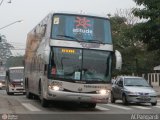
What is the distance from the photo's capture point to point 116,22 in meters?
71.3

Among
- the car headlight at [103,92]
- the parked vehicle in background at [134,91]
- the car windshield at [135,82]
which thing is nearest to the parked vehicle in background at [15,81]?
the parked vehicle in background at [134,91]

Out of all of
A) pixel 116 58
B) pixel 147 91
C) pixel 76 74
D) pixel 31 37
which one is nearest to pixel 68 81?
pixel 76 74

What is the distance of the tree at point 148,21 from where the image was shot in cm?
3559

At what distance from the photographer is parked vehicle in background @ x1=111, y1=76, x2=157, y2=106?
1019 inches

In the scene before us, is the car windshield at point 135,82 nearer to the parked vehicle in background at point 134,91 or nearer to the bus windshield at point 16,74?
the parked vehicle in background at point 134,91

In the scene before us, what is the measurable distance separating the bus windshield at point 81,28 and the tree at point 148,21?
566 inches

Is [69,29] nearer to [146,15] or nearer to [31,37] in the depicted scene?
[31,37]

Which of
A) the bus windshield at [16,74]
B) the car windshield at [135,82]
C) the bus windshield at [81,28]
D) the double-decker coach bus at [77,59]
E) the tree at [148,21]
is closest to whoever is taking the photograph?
the double-decker coach bus at [77,59]

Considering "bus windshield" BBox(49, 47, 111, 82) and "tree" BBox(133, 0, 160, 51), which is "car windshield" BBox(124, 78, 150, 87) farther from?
"tree" BBox(133, 0, 160, 51)

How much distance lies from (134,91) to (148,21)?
1133 centimetres

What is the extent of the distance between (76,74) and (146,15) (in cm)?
1631

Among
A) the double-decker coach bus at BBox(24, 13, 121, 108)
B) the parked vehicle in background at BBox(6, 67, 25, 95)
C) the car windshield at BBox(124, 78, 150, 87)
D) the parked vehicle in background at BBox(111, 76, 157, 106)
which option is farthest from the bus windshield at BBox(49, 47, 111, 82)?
the parked vehicle in background at BBox(6, 67, 25, 95)

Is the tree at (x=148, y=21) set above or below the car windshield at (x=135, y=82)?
above

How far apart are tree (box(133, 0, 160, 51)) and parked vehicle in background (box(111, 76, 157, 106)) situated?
854 centimetres
